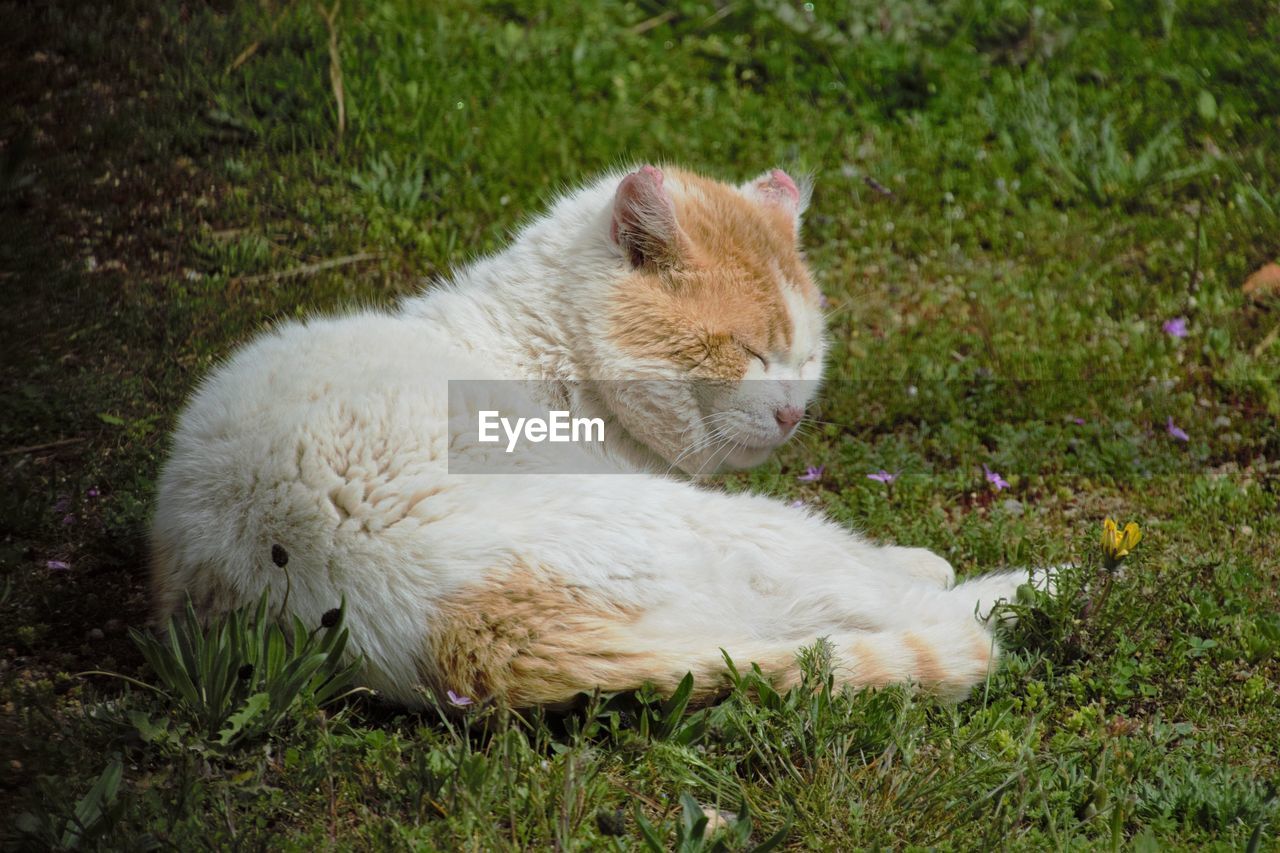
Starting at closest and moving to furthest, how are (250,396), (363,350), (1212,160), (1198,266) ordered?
(250,396), (363,350), (1198,266), (1212,160)

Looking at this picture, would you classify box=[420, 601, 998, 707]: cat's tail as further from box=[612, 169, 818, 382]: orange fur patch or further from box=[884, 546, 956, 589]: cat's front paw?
box=[612, 169, 818, 382]: orange fur patch

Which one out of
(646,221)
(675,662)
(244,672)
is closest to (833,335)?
(646,221)

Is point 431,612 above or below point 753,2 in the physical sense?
below

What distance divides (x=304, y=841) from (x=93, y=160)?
13.3ft

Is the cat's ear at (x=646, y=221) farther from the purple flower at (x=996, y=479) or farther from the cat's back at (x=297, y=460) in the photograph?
the purple flower at (x=996, y=479)

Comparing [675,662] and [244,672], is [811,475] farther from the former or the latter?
[244,672]

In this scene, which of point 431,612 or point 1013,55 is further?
point 1013,55

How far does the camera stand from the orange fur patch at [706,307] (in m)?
3.35

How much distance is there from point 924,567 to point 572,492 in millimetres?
1291

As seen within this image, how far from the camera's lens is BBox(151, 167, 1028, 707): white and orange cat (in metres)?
2.65

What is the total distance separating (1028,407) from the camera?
4.64m

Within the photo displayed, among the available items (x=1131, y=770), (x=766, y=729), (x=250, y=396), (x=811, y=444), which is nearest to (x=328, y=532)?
(x=250, y=396)

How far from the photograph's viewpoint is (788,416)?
11.4ft

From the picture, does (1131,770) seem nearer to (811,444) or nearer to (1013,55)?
(811,444)
